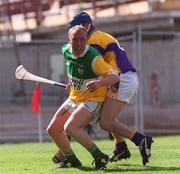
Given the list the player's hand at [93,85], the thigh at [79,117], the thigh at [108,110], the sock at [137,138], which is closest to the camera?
the player's hand at [93,85]

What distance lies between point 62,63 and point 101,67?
50.9 feet

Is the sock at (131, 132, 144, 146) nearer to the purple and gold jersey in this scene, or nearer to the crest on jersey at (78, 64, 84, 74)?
the purple and gold jersey

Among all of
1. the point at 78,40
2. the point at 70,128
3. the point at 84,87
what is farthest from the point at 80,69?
the point at 70,128

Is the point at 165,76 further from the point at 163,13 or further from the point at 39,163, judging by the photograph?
the point at 39,163

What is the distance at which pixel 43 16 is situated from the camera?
3500 centimetres

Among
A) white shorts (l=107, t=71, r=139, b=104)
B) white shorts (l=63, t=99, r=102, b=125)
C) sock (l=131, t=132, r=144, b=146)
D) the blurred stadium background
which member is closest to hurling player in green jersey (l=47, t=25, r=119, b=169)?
white shorts (l=63, t=99, r=102, b=125)

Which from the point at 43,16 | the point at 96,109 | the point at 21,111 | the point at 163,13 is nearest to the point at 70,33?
the point at 96,109

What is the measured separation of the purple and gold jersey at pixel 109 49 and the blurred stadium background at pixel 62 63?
1013cm

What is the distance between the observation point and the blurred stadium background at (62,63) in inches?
857

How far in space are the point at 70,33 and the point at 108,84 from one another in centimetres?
75

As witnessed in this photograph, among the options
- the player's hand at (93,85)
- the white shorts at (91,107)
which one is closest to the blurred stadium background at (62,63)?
the white shorts at (91,107)

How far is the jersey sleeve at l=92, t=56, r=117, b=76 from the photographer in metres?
8.69

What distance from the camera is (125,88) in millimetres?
9398

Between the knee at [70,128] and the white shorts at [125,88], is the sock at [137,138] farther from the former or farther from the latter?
the knee at [70,128]
